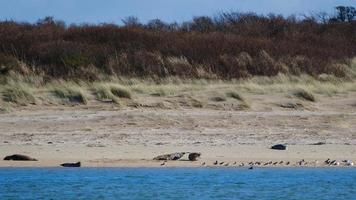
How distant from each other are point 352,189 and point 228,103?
17.6ft

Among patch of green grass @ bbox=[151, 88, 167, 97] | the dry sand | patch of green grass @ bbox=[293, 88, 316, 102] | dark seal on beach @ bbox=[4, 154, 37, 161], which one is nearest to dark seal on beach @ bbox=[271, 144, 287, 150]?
the dry sand

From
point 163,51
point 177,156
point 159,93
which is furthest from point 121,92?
point 177,156

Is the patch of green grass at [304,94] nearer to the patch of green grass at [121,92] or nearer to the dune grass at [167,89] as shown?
the dune grass at [167,89]

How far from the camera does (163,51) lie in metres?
21.5

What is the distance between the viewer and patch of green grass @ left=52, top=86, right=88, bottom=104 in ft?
57.0

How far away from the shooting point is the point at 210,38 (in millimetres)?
22922

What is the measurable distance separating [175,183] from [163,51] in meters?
9.40

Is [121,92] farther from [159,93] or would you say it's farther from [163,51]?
[163,51]

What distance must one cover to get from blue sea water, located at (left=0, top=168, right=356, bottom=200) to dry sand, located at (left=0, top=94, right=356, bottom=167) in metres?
0.15

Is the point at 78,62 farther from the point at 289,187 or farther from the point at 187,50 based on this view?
the point at 289,187

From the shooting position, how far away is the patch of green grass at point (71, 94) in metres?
17.4

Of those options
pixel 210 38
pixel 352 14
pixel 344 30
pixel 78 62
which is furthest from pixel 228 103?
pixel 352 14

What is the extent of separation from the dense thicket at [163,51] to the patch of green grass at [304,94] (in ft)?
7.42

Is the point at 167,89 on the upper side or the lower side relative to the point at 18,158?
upper
